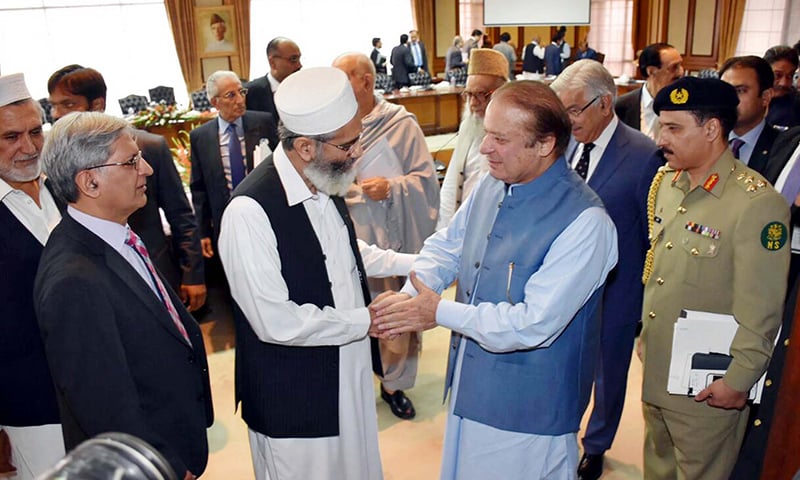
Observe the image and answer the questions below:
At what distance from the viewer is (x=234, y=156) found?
4176 mm

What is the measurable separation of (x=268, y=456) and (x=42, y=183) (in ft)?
4.04

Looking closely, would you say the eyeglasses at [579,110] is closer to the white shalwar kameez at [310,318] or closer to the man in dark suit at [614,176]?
the man in dark suit at [614,176]

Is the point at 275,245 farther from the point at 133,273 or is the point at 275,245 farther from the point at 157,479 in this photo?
→ the point at 157,479

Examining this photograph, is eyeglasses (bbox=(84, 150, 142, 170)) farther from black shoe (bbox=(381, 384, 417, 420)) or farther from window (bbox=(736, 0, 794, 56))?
window (bbox=(736, 0, 794, 56))

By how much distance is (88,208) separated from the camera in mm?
1748

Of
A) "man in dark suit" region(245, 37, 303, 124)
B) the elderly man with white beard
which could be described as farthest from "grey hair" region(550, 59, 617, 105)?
"man in dark suit" region(245, 37, 303, 124)

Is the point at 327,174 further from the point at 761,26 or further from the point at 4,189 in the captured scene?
the point at 761,26

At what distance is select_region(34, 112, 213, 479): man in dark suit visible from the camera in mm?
1590

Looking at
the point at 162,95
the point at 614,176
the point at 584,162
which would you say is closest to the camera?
the point at 614,176

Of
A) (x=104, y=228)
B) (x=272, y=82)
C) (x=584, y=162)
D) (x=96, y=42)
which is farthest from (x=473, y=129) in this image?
(x=96, y=42)

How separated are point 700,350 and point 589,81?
3.75 feet

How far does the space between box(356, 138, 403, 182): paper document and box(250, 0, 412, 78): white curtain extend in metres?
9.81

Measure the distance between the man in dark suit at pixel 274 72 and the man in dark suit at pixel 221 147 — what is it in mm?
430

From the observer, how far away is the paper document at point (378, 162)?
11.0 feet
